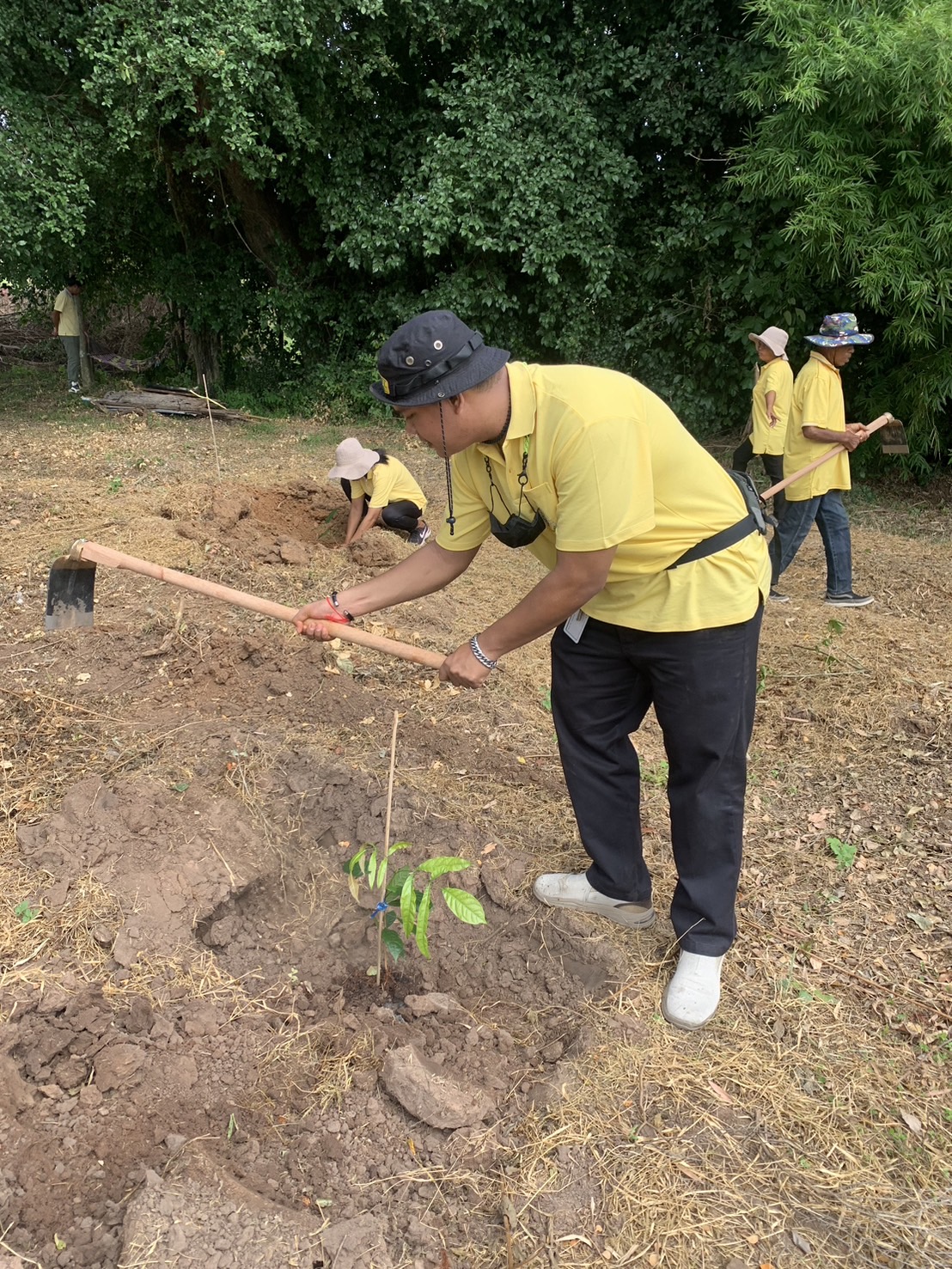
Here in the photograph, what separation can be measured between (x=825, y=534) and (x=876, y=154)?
156 inches

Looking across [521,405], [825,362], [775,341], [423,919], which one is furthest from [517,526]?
[775,341]

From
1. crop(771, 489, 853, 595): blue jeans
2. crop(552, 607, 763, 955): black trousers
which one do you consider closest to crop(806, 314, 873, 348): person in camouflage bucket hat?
crop(771, 489, 853, 595): blue jeans

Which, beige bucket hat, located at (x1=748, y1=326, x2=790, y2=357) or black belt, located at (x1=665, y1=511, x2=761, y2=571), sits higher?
beige bucket hat, located at (x1=748, y1=326, x2=790, y2=357)

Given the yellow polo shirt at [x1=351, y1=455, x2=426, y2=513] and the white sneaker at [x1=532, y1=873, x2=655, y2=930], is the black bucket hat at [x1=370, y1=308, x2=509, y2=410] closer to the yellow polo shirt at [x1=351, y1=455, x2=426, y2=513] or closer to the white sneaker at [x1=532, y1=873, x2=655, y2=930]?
the white sneaker at [x1=532, y1=873, x2=655, y2=930]

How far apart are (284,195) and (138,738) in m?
10.4

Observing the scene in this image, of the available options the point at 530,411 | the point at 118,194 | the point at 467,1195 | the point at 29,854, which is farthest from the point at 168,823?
the point at 118,194

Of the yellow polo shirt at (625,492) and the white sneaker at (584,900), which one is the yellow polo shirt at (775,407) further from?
the white sneaker at (584,900)

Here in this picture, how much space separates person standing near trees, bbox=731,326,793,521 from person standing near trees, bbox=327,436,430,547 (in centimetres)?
244

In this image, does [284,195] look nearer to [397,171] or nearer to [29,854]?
[397,171]

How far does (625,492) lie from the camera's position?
191 cm

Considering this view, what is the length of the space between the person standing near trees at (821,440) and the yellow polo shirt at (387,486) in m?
2.56

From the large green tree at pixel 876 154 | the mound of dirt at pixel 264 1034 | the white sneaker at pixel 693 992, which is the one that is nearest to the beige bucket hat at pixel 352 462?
the mound of dirt at pixel 264 1034

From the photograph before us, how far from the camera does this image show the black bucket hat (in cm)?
190

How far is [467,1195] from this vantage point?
6.28ft
